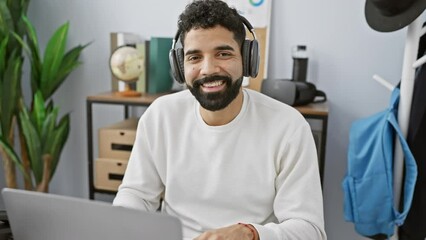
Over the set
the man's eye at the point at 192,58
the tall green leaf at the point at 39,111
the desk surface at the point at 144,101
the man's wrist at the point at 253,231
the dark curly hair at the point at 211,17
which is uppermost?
the dark curly hair at the point at 211,17

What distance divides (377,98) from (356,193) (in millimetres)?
670

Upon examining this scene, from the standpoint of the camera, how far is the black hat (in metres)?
1.42

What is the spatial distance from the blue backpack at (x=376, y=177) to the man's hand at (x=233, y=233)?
796 millimetres

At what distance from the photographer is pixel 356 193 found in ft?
5.18

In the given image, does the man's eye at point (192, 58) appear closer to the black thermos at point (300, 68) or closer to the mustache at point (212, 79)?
the mustache at point (212, 79)

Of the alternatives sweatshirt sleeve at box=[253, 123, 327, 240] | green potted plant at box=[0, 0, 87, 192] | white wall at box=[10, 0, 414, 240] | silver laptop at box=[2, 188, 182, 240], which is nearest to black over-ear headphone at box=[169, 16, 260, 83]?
sweatshirt sleeve at box=[253, 123, 327, 240]

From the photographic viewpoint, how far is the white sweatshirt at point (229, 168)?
1081 millimetres

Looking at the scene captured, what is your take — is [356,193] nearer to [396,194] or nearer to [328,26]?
[396,194]

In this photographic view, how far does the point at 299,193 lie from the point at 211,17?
0.51 metres

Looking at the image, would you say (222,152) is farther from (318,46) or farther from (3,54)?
(3,54)

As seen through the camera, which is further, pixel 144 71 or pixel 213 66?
pixel 144 71

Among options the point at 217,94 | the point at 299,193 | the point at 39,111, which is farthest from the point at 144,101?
the point at 299,193

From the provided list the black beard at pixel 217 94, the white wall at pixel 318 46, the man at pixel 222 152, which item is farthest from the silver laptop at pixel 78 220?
the white wall at pixel 318 46

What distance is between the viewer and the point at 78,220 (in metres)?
0.68
